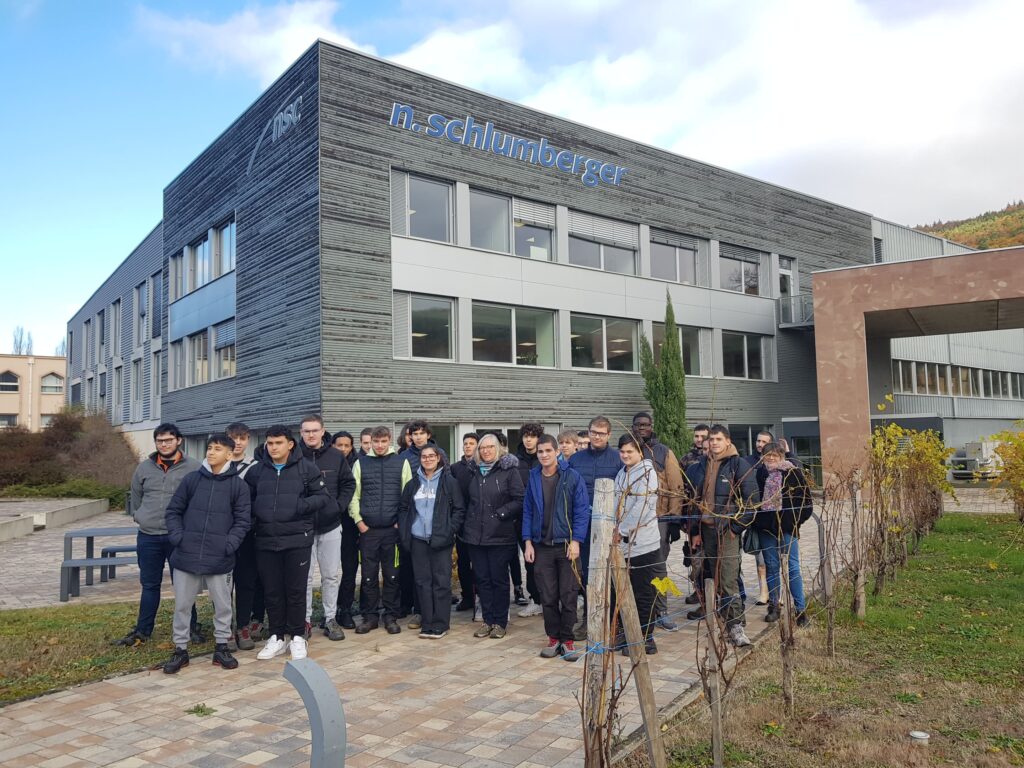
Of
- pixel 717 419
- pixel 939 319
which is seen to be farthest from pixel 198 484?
pixel 939 319

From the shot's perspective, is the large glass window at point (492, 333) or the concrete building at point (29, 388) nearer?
the large glass window at point (492, 333)

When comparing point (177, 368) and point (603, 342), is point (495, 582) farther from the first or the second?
point (177, 368)

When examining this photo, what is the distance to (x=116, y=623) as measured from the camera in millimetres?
7758

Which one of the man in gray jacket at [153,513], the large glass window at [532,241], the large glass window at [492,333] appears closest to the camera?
the man in gray jacket at [153,513]

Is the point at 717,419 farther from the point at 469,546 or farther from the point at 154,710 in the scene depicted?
the point at 154,710

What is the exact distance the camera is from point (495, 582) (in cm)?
728

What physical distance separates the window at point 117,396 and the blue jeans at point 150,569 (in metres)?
31.2

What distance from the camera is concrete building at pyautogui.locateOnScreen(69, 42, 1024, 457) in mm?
17219

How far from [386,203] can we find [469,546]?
11708 millimetres

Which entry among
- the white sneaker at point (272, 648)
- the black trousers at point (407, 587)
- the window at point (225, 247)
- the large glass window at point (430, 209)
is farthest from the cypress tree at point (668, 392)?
the white sneaker at point (272, 648)

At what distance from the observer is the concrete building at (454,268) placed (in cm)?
1722

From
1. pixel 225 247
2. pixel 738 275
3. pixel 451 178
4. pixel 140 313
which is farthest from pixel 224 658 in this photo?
pixel 140 313

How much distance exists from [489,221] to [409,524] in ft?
44.8

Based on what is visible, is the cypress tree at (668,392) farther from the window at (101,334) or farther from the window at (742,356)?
the window at (101,334)
